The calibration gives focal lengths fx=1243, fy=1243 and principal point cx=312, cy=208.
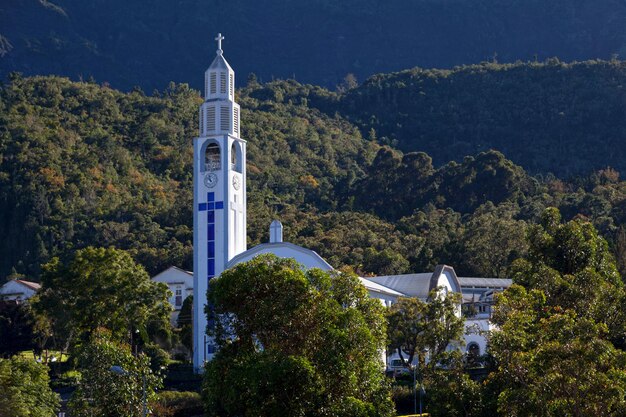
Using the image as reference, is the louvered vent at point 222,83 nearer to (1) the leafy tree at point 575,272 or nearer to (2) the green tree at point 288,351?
(1) the leafy tree at point 575,272

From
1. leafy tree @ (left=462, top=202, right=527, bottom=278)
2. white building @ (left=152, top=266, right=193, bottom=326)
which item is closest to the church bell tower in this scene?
white building @ (left=152, top=266, right=193, bottom=326)

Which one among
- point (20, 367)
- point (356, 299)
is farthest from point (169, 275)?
point (356, 299)

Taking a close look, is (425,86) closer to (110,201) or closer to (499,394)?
(110,201)

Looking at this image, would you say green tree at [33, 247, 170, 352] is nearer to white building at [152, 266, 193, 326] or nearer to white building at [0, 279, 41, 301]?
white building at [152, 266, 193, 326]

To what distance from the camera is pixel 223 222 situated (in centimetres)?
6425

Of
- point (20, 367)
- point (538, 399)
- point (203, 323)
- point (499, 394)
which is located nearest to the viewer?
point (538, 399)

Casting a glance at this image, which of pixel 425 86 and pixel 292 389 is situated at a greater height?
pixel 425 86

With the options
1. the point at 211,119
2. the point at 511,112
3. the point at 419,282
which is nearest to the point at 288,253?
the point at 419,282

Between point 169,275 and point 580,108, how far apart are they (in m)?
74.4

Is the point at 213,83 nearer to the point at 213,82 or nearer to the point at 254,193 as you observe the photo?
the point at 213,82

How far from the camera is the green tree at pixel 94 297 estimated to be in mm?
57531

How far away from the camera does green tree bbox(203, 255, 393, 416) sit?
35.3m

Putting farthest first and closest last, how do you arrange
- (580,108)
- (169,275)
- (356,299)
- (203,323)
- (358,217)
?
(580,108) < (358,217) < (169,275) < (203,323) < (356,299)

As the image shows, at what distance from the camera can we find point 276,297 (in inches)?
1473
